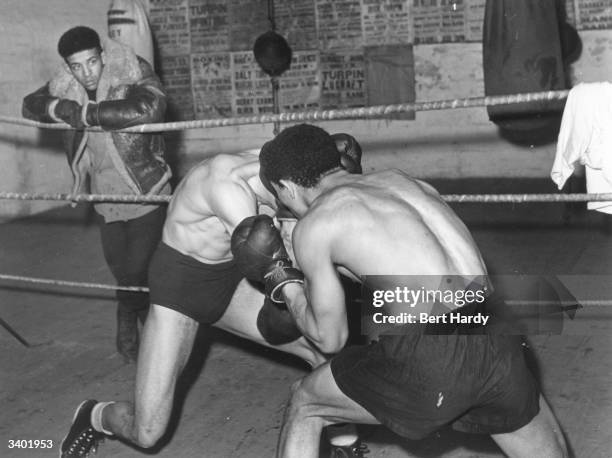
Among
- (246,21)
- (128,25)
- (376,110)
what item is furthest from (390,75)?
(376,110)

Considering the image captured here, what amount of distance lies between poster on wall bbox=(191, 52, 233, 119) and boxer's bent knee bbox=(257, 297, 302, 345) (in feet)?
21.1

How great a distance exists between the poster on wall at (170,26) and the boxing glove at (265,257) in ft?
23.1

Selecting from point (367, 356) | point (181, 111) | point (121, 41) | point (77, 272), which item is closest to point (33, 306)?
point (77, 272)

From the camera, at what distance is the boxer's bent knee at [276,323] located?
2.90 metres

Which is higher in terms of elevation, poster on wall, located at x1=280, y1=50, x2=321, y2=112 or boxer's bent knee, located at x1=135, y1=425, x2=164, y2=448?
poster on wall, located at x1=280, y1=50, x2=321, y2=112

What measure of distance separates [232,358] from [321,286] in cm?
221

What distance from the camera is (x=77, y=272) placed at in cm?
632

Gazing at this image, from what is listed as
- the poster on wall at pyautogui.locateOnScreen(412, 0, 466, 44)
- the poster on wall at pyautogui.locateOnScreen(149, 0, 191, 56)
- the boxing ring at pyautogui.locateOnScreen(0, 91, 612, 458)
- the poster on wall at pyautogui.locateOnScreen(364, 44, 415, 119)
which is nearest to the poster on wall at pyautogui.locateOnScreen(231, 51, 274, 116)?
the poster on wall at pyautogui.locateOnScreen(149, 0, 191, 56)

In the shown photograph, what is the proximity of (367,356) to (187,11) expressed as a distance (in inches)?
298

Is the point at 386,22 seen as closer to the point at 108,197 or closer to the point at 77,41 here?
the point at 77,41

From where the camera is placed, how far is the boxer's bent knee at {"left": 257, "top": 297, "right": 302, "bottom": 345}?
114 inches

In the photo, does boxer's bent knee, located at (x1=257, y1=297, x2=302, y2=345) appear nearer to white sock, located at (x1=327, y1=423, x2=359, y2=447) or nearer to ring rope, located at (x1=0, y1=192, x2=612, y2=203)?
white sock, located at (x1=327, y1=423, x2=359, y2=447)

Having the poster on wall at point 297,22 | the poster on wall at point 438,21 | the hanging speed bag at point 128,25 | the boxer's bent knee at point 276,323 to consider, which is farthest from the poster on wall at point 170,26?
the boxer's bent knee at point 276,323

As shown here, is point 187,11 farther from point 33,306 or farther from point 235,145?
point 33,306
